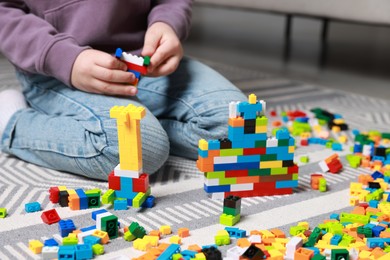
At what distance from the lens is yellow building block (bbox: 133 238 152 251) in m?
0.78

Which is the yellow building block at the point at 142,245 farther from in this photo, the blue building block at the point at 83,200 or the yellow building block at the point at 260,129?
the yellow building block at the point at 260,129

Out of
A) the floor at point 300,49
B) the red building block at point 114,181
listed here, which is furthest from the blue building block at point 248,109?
the floor at point 300,49

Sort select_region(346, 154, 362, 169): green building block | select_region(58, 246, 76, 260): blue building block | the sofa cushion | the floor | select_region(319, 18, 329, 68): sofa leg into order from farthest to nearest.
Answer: select_region(319, 18, 329, 68): sofa leg
the floor
the sofa cushion
select_region(346, 154, 362, 169): green building block
select_region(58, 246, 76, 260): blue building block

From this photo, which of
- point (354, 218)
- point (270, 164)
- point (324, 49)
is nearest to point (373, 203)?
point (354, 218)

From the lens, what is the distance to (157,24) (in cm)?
112

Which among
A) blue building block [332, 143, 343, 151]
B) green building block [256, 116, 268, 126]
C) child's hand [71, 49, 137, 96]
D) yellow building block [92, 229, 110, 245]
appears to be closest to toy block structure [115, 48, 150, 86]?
child's hand [71, 49, 137, 96]

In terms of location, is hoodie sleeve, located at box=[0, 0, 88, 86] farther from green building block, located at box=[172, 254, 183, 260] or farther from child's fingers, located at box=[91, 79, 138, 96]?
green building block, located at box=[172, 254, 183, 260]

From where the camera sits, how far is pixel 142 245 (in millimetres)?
Result: 781

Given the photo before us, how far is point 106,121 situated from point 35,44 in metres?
0.21

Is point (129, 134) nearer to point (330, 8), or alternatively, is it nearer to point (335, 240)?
point (335, 240)

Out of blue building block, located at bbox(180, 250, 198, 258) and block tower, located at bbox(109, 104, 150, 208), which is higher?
block tower, located at bbox(109, 104, 150, 208)

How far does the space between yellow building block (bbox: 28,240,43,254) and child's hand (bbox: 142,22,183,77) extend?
1.32 ft

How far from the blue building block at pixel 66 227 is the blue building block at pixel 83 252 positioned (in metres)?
0.07

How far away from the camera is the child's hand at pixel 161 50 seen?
1.06m
